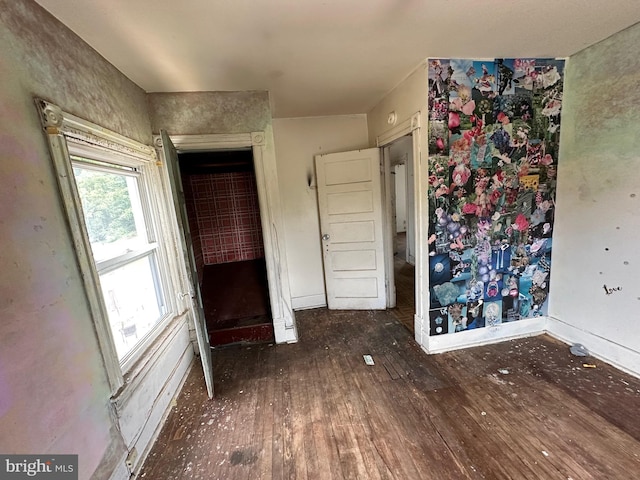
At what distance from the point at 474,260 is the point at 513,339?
0.93m

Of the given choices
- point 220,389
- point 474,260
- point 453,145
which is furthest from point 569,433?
point 220,389

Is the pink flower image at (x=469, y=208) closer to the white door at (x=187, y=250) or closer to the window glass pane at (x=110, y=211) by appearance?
the white door at (x=187, y=250)

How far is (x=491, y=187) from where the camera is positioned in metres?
2.30

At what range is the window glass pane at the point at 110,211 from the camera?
1.54 metres

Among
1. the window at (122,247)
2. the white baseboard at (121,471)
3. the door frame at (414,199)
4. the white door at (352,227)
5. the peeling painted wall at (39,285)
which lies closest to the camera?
the peeling painted wall at (39,285)

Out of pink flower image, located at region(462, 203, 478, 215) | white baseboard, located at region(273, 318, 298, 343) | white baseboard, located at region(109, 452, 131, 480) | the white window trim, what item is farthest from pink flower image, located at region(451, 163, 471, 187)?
white baseboard, located at region(109, 452, 131, 480)

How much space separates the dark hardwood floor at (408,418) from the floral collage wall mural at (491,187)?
1.59 feet

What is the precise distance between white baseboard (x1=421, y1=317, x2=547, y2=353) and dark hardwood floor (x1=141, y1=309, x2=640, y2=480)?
9 centimetres

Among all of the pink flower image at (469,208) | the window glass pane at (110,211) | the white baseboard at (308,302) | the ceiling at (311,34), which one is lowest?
the white baseboard at (308,302)

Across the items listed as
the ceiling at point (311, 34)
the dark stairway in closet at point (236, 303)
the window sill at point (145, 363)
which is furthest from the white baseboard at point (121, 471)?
the ceiling at point (311, 34)

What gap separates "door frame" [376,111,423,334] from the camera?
7.53 ft

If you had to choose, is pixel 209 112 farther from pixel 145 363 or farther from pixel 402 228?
pixel 402 228

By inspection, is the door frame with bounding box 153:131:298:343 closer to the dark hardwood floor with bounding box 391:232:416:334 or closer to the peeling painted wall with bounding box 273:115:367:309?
the peeling painted wall with bounding box 273:115:367:309

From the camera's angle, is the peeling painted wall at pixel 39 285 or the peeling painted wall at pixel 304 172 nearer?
the peeling painted wall at pixel 39 285
